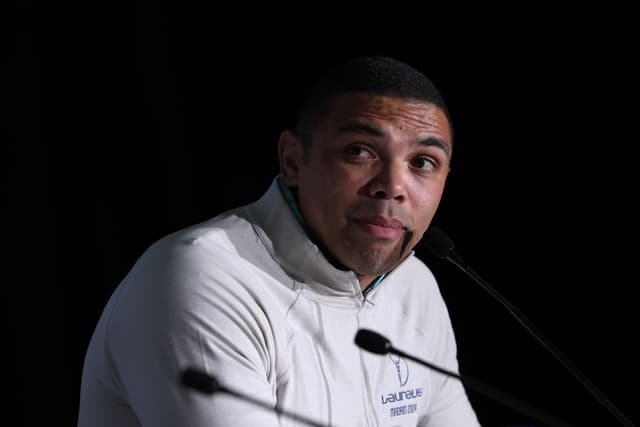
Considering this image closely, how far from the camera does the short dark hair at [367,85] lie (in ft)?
5.15

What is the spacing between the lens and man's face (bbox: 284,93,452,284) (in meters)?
1.50

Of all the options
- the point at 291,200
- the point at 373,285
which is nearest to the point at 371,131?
the point at 291,200

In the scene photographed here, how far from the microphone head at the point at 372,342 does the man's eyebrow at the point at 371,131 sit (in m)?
0.54

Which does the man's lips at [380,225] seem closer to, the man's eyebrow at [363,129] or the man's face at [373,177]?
the man's face at [373,177]

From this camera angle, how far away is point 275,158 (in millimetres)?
2531

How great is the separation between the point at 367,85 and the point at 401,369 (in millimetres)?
603

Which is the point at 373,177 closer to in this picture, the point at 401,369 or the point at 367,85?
the point at 367,85

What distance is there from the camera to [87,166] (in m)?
2.20

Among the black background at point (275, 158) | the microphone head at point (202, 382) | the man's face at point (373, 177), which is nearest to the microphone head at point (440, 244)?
the man's face at point (373, 177)

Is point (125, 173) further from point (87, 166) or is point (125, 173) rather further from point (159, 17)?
point (159, 17)

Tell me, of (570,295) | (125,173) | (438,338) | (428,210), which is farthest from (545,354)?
(125,173)

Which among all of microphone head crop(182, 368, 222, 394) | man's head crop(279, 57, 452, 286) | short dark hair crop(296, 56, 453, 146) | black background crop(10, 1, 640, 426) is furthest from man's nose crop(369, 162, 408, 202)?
black background crop(10, 1, 640, 426)

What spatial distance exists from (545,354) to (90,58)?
5.47ft

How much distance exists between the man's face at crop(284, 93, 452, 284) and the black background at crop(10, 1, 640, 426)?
2.80 feet
